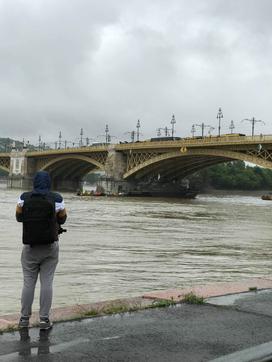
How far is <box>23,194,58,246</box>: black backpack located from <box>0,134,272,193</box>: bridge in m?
60.6

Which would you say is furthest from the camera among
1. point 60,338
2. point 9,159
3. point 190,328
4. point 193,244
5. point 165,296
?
point 9,159

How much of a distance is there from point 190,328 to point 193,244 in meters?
16.3

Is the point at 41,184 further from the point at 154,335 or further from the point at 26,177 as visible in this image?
the point at 26,177

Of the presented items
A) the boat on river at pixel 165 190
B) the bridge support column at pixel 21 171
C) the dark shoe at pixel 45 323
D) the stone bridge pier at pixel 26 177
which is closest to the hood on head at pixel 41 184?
the dark shoe at pixel 45 323

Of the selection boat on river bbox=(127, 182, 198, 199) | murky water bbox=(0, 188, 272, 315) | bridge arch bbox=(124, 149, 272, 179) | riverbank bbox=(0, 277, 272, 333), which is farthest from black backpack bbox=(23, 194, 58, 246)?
boat on river bbox=(127, 182, 198, 199)

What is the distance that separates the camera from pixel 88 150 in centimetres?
9950

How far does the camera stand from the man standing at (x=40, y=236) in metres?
6.57

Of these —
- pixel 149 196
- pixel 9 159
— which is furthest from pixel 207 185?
pixel 149 196

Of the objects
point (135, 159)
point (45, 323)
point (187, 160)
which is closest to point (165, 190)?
point (135, 159)

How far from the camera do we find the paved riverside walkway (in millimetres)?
5457

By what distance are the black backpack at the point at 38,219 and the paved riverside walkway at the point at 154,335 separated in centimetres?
102

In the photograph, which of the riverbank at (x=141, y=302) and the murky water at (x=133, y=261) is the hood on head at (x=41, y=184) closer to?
the riverbank at (x=141, y=302)

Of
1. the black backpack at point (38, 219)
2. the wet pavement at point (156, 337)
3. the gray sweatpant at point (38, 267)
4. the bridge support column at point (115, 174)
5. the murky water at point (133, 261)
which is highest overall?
the bridge support column at point (115, 174)

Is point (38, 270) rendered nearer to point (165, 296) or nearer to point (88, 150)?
point (165, 296)
